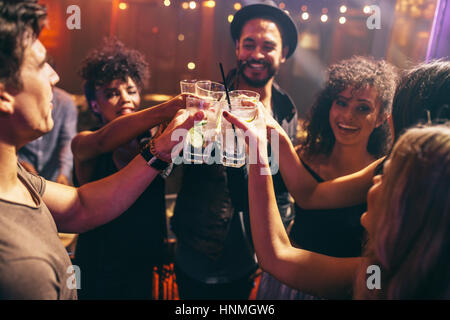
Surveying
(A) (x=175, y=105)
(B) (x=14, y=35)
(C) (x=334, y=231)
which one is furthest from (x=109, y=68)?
(C) (x=334, y=231)

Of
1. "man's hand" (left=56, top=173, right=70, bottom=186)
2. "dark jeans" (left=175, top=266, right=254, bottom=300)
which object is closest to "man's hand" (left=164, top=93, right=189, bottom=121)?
"dark jeans" (left=175, top=266, right=254, bottom=300)

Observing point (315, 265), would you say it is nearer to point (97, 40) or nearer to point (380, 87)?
point (380, 87)

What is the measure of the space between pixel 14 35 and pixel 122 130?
89 centimetres

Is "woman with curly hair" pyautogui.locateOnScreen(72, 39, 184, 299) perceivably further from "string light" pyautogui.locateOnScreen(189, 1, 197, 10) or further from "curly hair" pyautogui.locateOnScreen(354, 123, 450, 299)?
"string light" pyautogui.locateOnScreen(189, 1, 197, 10)

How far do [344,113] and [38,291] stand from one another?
80.5 inches

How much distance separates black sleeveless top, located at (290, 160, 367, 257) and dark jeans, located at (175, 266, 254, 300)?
63cm

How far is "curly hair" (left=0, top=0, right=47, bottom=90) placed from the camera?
0.94 m

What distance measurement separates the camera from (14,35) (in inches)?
37.7

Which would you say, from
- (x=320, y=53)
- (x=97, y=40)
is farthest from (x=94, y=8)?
(x=320, y=53)

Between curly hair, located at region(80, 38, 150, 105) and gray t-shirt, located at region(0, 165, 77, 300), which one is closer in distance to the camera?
gray t-shirt, located at region(0, 165, 77, 300)

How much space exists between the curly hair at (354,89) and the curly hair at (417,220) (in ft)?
4.20
